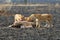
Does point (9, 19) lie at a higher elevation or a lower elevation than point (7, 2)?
lower

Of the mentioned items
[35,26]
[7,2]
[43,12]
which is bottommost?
[35,26]

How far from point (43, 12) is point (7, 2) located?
76cm

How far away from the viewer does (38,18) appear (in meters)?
3.97

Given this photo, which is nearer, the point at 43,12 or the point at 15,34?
the point at 15,34

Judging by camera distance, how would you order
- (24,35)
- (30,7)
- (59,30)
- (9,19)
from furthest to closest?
(9,19)
(30,7)
(59,30)
(24,35)

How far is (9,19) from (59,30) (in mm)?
1085

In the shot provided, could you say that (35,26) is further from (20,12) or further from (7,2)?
(7,2)

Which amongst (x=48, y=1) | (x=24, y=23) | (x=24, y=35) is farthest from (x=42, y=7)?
(x=24, y=35)

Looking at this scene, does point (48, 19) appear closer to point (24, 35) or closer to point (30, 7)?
point (30, 7)

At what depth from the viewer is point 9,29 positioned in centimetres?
337

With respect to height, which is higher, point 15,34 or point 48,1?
point 48,1

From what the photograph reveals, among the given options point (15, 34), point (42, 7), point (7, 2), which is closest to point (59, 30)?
point (42, 7)

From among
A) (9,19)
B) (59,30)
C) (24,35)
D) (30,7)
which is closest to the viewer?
(24,35)

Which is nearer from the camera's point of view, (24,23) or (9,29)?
(9,29)
